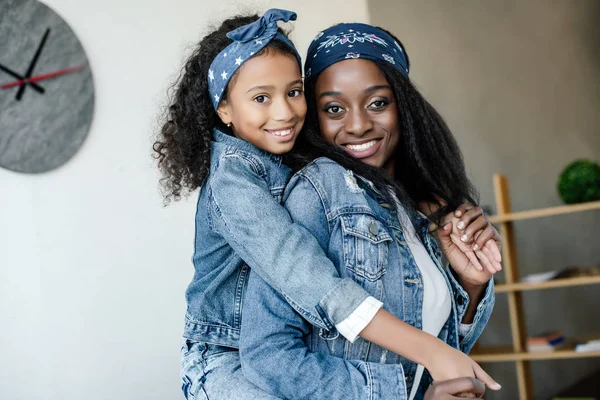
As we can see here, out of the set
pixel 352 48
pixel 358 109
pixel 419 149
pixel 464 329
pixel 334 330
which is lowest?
pixel 464 329

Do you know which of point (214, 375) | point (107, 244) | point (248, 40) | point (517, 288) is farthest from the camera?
point (517, 288)

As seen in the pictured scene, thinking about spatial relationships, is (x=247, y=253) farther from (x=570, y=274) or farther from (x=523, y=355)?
(x=570, y=274)

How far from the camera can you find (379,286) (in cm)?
132

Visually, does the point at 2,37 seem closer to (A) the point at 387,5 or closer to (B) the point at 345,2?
(B) the point at 345,2

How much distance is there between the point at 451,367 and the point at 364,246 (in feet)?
0.87

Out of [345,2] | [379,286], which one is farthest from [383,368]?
[345,2]

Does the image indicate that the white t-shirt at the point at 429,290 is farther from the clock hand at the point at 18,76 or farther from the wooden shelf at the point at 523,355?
the wooden shelf at the point at 523,355

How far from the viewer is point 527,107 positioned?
5.67 m

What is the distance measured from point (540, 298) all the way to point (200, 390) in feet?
Result: 14.6

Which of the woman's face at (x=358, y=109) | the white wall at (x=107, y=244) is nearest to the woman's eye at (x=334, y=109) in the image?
the woman's face at (x=358, y=109)

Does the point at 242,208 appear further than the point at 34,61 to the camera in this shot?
No

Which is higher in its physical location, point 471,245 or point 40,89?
point 40,89

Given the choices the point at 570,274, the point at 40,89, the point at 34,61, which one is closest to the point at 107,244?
the point at 40,89

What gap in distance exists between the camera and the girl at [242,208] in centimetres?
123
